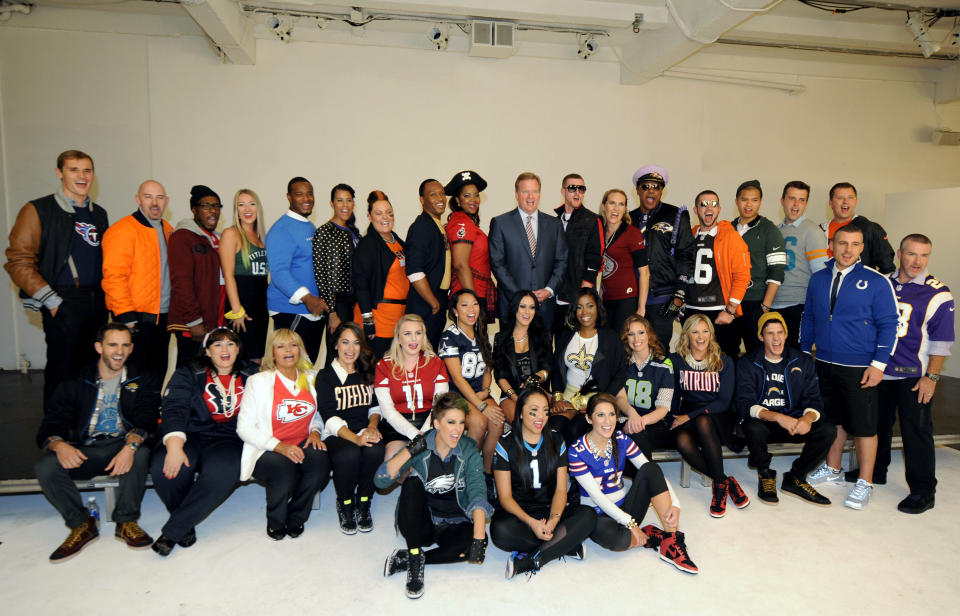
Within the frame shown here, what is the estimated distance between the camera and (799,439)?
3436 mm

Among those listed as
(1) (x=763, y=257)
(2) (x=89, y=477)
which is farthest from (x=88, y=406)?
(1) (x=763, y=257)

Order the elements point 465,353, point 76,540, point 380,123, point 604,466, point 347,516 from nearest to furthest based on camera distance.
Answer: point 76,540 → point 604,466 → point 347,516 → point 465,353 → point 380,123

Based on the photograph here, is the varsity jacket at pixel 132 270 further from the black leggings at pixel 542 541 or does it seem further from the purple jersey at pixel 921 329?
the purple jersey at pixel 921 329

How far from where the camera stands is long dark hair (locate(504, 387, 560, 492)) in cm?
271

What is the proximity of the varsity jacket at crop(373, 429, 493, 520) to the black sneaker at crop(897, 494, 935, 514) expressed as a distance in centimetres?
239

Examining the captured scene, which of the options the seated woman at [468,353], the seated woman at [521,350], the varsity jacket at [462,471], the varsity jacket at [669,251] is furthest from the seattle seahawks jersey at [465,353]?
the varsity jacket at [669,251]

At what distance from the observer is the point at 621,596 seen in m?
2.41

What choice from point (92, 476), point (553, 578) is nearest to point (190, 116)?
point (92, 476)

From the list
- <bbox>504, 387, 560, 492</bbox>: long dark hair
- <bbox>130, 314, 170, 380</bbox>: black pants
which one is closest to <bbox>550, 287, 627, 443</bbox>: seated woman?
<bbox>504, 387, 560, 492</bbox>: long dark hair

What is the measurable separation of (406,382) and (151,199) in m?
1.86

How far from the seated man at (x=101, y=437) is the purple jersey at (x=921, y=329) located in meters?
4.17

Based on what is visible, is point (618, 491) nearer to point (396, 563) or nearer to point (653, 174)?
point (396, 563)

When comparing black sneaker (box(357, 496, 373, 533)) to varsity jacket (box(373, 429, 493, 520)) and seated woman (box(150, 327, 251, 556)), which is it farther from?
seated woman (box(150, 327, 251, 556))

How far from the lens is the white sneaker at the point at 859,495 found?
324cm
